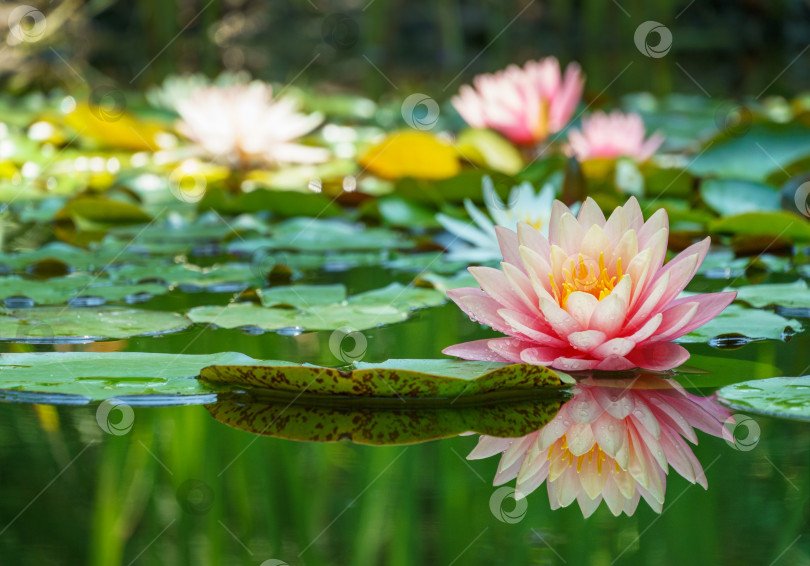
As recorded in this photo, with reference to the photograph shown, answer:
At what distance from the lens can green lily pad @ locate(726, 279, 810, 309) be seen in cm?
143

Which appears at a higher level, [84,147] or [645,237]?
[84,147]

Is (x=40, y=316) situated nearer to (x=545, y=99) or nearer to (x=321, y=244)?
(x=321, y=244)

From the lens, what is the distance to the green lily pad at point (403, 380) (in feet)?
3.31

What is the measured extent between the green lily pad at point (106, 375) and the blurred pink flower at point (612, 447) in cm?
33

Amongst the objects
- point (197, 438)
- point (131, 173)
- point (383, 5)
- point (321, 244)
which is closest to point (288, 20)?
point (383, 5)

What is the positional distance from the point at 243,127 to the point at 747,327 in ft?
5.68

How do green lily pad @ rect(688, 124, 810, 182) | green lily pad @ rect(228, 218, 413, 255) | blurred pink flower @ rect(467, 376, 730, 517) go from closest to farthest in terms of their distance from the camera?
blurred pink flower @ rect(467, 376, 730, 517), green lily pad @ rect(228, 218, 413, 255), green lily pad @ rect(688, 124, 810, 182)

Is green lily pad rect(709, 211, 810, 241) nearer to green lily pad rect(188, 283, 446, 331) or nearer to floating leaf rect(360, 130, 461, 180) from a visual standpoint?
green lily pad rect(188, 283, 446, 331)

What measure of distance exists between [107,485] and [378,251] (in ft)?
3.82

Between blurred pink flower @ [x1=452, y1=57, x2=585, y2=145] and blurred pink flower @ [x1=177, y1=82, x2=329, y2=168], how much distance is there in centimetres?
48

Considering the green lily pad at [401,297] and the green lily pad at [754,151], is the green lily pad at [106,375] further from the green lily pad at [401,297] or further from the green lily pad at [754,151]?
the green lily pad at [754,151]

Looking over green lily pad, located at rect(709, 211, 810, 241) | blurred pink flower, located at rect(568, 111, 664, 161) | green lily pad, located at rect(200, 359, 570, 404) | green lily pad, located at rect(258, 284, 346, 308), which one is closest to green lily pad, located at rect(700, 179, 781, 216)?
green lily pad, located at rect(709, 211, 810, 241)

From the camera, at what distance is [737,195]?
2082 mm

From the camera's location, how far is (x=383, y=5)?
5137mm
